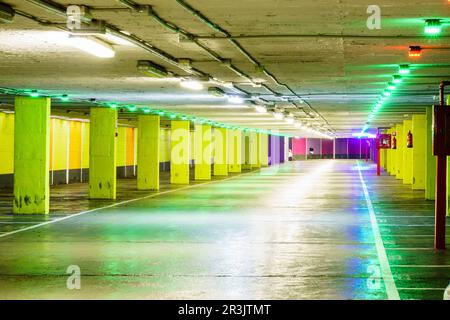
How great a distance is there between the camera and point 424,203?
26609mm

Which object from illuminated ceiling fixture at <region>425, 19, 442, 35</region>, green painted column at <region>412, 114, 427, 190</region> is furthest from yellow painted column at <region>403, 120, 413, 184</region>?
illuminated ceiling fixture at <region>425, 19, 442, 35</region>

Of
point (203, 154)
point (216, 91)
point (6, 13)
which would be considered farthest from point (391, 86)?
point (203, 154)

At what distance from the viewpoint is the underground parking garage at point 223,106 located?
1041 cm

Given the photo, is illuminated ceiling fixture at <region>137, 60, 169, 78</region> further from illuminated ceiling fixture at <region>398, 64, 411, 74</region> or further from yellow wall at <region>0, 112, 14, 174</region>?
yellow wall at <region>0, 112, 14, 174</region>

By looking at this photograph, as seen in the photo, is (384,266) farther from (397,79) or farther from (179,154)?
(179,154)

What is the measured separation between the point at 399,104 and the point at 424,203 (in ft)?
11.7

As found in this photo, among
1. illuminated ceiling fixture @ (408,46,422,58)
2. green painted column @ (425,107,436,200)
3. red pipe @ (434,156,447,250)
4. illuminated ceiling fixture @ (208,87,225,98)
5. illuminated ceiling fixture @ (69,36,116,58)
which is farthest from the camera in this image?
green painted column @ (425,107,436,200)

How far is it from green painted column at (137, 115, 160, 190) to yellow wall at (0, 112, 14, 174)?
5953 millimetres

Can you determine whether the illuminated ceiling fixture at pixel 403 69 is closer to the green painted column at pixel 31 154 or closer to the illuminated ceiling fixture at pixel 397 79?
the illuminated ceiling fixture at pixel 397 79

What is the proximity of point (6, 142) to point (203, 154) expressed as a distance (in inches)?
495

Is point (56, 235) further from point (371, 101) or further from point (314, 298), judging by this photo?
point (371, 101)

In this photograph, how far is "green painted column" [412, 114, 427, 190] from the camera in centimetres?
3422

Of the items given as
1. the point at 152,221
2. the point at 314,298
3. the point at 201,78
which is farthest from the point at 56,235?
the point at 314,298

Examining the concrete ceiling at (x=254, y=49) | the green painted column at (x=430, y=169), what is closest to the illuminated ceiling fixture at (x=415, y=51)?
the concrete ceiling at (x=254, y=49)
